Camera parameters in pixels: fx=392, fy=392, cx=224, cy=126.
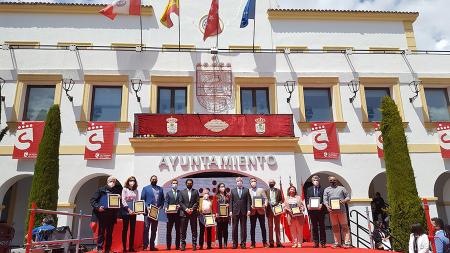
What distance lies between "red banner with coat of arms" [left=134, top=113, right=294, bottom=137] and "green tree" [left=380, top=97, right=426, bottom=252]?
3.43m

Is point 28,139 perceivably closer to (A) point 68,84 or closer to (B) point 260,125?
(A) point 68,84

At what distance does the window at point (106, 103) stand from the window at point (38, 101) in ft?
5.52

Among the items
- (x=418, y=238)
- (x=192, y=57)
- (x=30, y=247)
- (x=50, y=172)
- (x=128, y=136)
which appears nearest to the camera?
(x=30, y=247)

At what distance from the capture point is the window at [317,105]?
16281 mm

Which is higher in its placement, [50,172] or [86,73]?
[86,73]

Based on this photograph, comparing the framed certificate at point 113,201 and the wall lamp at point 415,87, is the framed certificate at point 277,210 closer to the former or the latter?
the framed certificate at point 113,201

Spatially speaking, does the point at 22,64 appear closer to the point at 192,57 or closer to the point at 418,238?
the point at 192,57

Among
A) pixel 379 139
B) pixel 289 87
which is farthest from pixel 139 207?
pixel 379 139

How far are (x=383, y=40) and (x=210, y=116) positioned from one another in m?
11.1

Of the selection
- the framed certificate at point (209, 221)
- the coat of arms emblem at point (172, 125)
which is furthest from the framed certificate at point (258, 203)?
the coat of arms emblem at point (172, 125)

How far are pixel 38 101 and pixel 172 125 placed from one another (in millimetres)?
5720

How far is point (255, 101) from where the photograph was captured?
16.4 metres

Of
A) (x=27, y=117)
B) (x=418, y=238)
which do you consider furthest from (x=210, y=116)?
(x=418, y=238)

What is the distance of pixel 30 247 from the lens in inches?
291
